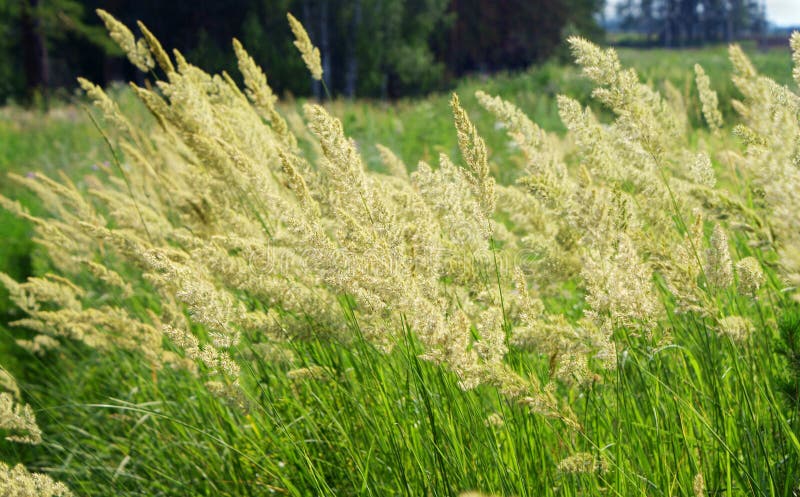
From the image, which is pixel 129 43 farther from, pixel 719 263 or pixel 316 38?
pixel 316 38

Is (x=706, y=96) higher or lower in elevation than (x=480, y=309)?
higher

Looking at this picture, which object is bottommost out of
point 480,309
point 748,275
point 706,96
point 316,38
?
point 480,309

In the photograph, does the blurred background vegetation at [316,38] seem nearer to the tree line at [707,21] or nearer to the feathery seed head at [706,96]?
the feathery seed head at [706,96]

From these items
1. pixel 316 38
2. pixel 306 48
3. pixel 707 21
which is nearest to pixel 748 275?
pixel 306 48

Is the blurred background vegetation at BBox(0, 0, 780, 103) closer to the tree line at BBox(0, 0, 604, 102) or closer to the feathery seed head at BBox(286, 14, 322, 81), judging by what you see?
the tree line at BBox(0, 0, 604, 102)

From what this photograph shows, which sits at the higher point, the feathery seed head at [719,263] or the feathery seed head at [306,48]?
the feathery seed head at [306,48]

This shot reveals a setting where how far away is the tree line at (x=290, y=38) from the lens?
29781 mm

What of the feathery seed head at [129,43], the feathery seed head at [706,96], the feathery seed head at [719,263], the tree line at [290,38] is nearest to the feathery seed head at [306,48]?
the feathery seed head at [129,43]

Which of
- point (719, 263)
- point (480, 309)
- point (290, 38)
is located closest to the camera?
point (719, 263)

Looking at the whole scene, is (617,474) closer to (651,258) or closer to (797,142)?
(651,258)

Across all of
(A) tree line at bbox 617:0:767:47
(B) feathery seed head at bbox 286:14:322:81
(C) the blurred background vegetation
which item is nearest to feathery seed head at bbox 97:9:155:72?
(B) feathery seed head at bbox 286:14:322:81

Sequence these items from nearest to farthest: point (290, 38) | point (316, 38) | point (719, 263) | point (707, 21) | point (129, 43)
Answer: point (719, 263), point (129, 43), point (316, 38), point (290, 38), point (707, 21)

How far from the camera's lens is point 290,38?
3206 centimetres

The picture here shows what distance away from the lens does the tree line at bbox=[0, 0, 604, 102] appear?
29.8 meters
